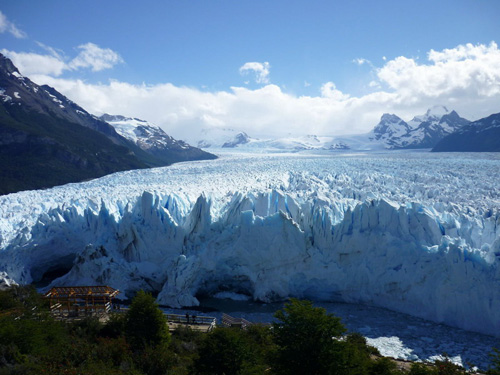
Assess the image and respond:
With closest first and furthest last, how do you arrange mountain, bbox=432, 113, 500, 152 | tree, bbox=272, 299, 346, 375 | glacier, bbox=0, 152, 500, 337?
1. tree, bbox=272, 299, 346, 375
2. glacier, bbox=0, 152, 500, 337
3. mountain, bbox=432, 113, 500, 152

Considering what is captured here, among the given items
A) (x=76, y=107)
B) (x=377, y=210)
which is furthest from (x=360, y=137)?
(x=377, y=210)

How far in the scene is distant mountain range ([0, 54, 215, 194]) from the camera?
41.2 meters

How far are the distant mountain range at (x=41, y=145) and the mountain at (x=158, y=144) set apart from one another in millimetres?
A: 13513

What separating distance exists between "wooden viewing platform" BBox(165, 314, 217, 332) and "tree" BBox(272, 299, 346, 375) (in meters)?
5.43

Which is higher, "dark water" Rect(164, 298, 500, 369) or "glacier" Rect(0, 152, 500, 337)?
"glacier" Rect(0, 152, 500, 337)

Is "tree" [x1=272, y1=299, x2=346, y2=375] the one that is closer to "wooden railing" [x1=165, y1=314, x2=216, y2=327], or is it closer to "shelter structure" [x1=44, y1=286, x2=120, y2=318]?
"wooden railing" [x1=165, y1=314, x2=216, y2=327]

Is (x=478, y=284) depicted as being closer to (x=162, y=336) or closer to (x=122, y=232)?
(x=162, y=336)

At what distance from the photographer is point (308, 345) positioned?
751 cm

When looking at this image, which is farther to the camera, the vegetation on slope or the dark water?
the dark water

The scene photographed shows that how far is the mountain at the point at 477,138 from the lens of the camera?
6421 centimetres

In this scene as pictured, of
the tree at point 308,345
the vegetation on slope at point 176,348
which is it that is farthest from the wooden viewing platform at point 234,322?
the tree at point 308,345

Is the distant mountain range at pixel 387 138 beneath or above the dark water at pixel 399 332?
above

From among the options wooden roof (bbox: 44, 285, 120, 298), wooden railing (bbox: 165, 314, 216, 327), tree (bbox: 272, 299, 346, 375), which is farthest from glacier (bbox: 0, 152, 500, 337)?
tree (bbox: 272, 299, 346, 375)

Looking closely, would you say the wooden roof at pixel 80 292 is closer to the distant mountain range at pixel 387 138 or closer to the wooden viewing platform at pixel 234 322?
the wooden viewing platform at pixel 234 322
